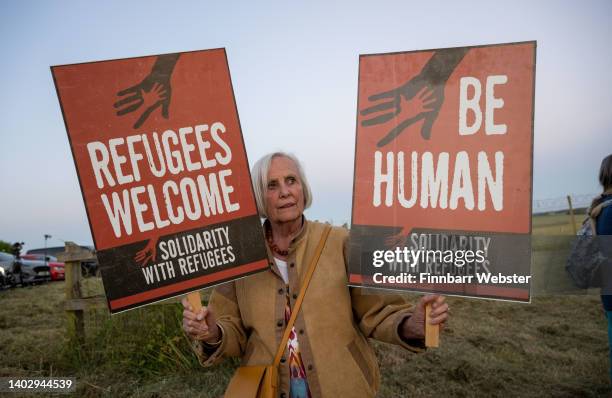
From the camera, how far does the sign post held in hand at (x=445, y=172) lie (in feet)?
5.44

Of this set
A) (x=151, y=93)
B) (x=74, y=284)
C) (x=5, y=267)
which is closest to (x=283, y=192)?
(x=151, y=93)

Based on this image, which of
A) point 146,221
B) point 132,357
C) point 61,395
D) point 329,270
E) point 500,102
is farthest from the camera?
point 132,357

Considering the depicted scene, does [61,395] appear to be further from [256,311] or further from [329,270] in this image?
[329,270]

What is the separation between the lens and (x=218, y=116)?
188 centimetres

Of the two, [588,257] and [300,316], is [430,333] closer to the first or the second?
[300,316]

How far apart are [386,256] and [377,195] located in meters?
0.25

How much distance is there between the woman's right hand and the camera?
1858 mm

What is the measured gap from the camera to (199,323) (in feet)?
6.16

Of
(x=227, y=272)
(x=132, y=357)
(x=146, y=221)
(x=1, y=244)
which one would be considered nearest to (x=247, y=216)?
(x=227, y=272)

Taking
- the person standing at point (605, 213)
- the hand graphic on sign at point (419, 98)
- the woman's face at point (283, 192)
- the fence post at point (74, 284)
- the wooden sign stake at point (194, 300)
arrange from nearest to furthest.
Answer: the hand graphic on sign at point (419, 98), the wooden sign stake at point (194, 300), the woman's face at point (283, 192), the person standing at point (605, 213), the fence post at point (74, 284)

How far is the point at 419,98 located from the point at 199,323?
133cm

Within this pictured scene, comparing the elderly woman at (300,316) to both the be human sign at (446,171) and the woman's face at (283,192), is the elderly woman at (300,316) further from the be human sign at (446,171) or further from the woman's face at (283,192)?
the be human sign at (446,171)

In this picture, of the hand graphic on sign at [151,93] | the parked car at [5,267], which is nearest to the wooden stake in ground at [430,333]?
the hand graphic on sign at [151,93]

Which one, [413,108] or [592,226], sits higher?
[413,108]
